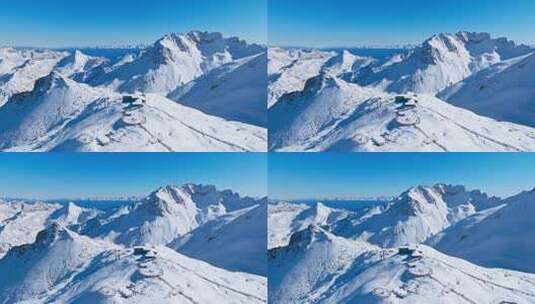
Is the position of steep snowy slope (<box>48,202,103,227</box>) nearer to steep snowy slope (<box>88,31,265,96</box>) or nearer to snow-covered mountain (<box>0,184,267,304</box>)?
snow-covered mountain (<box>0,184,267,304</box>)

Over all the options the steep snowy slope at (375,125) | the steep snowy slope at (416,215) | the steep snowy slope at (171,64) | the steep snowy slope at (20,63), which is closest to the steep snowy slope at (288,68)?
the steep snowy slope at (375,125)

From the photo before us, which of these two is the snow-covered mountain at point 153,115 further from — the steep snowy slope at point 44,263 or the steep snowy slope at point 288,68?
the steep snowy slope at point 44,263

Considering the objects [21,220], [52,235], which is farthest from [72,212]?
[21,220]

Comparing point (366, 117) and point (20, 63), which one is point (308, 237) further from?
point (20, 63)

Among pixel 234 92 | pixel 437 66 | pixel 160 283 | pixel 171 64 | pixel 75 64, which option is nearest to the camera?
pixel 160 283

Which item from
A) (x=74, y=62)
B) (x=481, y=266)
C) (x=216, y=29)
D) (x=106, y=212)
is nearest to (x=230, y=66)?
(x=216, y=29)

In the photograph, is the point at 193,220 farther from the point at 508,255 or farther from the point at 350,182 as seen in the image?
the point at 508,255
